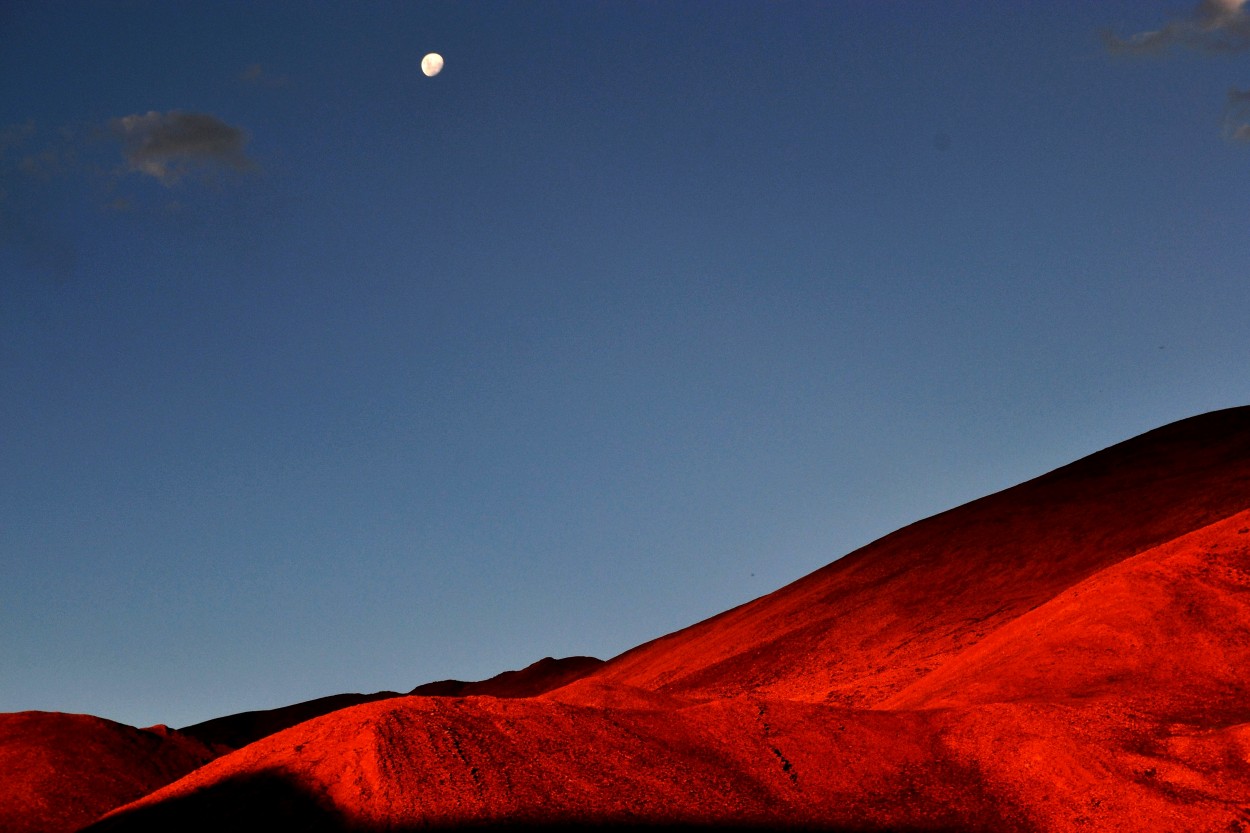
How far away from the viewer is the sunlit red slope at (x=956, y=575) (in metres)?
39.1

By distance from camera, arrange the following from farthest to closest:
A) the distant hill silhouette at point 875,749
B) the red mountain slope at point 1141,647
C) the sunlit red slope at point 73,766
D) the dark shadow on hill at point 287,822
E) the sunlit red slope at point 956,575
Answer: the sunlit red slope at point 956,575, the sunlit red slope at point 73,766, the red mountain slope at point 1141,647, the distant hill silhouette at point 875,749, the dark shadow on hill at point 287,822

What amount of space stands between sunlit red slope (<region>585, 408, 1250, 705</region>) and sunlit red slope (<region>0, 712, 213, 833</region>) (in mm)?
16939

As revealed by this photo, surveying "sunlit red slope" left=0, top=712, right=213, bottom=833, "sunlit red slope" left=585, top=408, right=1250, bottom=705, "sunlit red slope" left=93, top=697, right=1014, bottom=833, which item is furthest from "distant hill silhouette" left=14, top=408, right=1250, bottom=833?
"sunlit red slope" left=0, top=712, right=213, bottom=833

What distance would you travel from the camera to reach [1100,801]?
18750 millimetres

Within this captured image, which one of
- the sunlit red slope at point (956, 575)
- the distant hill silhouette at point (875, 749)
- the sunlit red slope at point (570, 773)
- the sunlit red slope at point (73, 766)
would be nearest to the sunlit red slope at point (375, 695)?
the sunlit red slope at point (956, 575)

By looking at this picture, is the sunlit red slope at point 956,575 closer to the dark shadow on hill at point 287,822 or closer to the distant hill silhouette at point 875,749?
the distant hill silhouette at point 875,749

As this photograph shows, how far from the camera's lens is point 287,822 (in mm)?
16219

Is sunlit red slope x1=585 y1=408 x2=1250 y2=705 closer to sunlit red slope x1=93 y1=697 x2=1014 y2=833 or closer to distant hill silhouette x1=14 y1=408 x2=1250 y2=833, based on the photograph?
distant hill silhouette x1=14 y1=408 x2=1250 y2=833

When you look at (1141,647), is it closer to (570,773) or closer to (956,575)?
(570,773)

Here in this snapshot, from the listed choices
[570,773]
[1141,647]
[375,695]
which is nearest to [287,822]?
[570,773]

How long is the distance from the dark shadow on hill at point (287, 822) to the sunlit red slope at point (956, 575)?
1669 cm

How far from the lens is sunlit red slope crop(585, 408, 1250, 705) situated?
39125 mm

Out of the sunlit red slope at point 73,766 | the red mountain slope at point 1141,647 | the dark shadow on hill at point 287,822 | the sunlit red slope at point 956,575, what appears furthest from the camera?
the sunlit red slope at point 956,575

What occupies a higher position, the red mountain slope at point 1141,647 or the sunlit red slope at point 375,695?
the sunlit red slope at point 375,695
